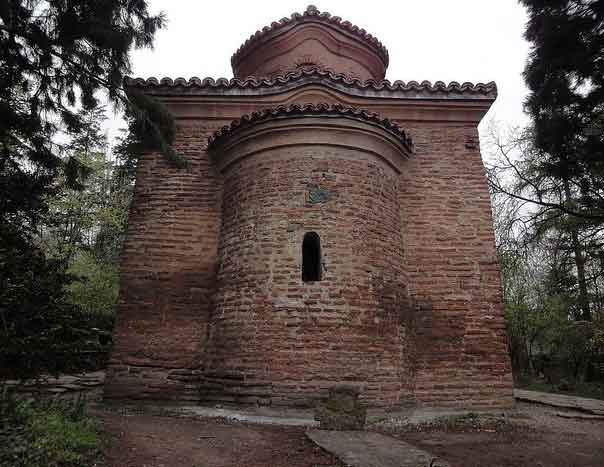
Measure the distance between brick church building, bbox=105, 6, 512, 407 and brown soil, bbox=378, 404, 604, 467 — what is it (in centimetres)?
76

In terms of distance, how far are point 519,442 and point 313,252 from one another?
3615 mm

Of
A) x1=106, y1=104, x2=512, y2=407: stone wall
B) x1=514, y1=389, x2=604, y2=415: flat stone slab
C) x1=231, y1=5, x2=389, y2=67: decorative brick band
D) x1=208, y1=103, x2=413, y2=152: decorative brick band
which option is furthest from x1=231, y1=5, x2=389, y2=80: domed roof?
x1=514, y1=389, x2=604, y2=415: flat stone slab

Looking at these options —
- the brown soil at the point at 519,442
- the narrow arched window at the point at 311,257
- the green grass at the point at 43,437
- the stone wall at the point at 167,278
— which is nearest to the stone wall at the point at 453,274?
the brown soil at the point at 519,442

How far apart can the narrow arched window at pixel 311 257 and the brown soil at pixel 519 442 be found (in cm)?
241

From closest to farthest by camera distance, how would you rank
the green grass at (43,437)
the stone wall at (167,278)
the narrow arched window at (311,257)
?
the green grass at (43,437), the narrow arched window at (311,257), the stone wall at (167,278)

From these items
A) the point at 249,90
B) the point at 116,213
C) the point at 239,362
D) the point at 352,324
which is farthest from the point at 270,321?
the point at 116,213

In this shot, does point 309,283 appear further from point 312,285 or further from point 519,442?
point 519,442

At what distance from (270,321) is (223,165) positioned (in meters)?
3.12

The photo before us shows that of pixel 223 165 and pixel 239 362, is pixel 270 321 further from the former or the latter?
pixel 223 165

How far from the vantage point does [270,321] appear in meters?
6.31

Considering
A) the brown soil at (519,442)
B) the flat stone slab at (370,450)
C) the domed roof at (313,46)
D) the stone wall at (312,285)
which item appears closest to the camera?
the flat stone slab at (370,450)

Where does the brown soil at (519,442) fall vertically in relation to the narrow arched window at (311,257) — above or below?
below

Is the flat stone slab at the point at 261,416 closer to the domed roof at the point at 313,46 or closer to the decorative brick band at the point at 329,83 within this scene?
the decorative brick band at the point at 329,83

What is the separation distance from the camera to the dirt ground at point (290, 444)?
396 centimetres
